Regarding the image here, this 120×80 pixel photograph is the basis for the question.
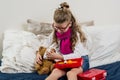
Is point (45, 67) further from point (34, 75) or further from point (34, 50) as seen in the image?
point (34, 50)

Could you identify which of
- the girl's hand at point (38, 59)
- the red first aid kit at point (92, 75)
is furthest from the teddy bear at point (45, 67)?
the red first aid kit at point (92, 75)

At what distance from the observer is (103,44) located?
2.08 m

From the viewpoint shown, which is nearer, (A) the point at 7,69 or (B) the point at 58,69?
(B) the point at 58,69

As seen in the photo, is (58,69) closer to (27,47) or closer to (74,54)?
(74,54)

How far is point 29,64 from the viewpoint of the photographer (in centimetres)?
184

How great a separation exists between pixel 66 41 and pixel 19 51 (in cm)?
40

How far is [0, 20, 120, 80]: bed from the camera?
1.80m

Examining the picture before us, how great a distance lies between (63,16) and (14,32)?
0.58 m

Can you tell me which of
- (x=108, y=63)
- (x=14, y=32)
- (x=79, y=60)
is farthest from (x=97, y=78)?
(x=14, y=32)

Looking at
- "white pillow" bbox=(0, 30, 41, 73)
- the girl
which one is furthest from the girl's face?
"white pillow" bbox=(0, 30, 41, 73)

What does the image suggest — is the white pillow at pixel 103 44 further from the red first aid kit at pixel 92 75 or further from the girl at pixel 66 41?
the red first aid kit at pixel 92 75

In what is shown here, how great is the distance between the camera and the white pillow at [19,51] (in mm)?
1820

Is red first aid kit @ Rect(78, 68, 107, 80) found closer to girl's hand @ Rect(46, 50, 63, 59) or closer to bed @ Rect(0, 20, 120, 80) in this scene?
bed @ Rect(0, 20, 120, 80)

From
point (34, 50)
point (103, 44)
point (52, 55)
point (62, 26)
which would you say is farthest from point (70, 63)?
point (103, 44)
